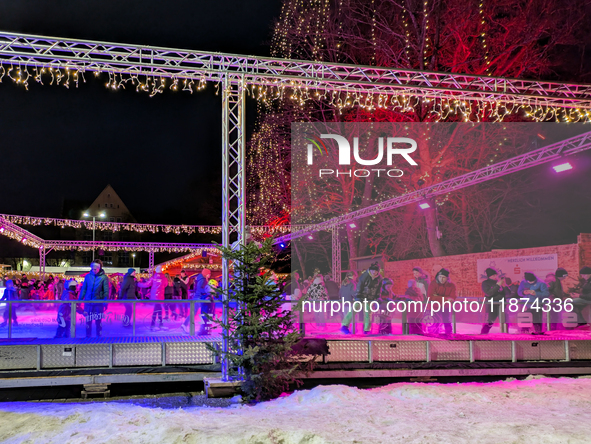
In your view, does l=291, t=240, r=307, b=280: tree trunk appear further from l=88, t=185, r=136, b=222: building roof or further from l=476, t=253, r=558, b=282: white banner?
l=88, t=185, r=136, b=222: building roof

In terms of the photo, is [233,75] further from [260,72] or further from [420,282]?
[420,282]

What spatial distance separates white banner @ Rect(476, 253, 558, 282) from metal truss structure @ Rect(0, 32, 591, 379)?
5.16 metres

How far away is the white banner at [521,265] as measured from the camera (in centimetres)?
1278

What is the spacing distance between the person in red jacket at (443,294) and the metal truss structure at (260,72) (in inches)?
147

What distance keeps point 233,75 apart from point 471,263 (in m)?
11.5

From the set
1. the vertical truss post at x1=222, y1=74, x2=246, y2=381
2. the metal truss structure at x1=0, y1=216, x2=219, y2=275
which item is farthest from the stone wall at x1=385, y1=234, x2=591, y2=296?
the metal truss structure at x1=0, y1=216, x2=219, y2=275

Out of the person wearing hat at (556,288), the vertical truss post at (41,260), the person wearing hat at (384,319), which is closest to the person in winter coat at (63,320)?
the person wearing hat at (384,319)

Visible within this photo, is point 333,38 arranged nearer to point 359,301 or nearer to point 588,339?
point 359,301

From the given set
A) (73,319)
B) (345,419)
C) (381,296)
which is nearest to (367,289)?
(381,296)

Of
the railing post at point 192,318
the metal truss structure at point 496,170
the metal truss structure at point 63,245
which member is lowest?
the railing post at point 192,318

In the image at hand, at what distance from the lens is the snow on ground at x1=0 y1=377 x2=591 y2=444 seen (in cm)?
483

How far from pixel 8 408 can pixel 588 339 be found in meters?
9.36

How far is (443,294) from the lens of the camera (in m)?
9.80

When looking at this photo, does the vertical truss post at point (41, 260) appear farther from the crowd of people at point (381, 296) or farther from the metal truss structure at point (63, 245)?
the crowd of people at point (381, 296)
